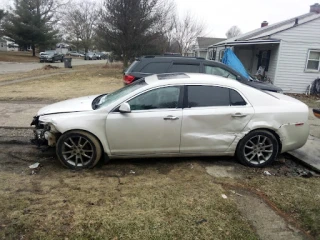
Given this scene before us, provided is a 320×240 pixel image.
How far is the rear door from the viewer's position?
14.2 feet

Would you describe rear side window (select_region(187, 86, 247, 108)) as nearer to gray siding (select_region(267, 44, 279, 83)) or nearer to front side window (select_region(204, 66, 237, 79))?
front side window (select_region(204, 66, 237, 79))

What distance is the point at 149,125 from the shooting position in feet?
13.8

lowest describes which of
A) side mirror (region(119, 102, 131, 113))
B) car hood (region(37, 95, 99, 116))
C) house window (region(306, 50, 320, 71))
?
car hood (region(37, 95, 99, 116))

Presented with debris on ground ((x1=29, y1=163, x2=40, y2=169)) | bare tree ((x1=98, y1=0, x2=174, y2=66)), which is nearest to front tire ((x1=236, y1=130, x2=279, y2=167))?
debris on ground ((x1=29, y1=163, x2=40, y2=169))

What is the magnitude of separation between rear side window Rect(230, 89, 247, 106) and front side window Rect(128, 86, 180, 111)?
886 mm

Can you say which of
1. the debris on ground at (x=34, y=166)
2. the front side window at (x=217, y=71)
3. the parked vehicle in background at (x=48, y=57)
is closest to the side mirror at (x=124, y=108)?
the debris on ground at (x=34, y=166)

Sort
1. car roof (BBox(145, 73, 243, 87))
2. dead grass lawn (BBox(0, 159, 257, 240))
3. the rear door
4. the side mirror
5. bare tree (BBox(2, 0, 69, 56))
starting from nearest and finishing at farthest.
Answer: dead grass lawn (BBox(0, 159, 257, 240)) → the side mirror → the rear door → car roof (BBox(145, 73, 243, 87)) → bare tree (BBox(2, 0, 69, 56))

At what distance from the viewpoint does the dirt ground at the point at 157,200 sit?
2873 millimetres

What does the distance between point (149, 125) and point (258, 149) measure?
1.86m

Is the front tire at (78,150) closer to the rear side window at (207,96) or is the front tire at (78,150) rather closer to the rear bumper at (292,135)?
the rear side window at (207,96)

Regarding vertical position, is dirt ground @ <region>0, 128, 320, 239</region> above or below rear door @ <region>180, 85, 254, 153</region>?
below

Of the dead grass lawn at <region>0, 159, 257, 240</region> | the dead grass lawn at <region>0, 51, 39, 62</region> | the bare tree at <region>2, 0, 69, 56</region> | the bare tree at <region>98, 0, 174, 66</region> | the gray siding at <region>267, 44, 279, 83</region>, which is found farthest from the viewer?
the bare tree at <region>2, 0, 69, 56</region>

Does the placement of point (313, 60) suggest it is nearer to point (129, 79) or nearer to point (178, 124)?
point (129, 79)

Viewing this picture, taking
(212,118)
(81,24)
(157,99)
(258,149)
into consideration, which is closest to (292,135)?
(258,149)
